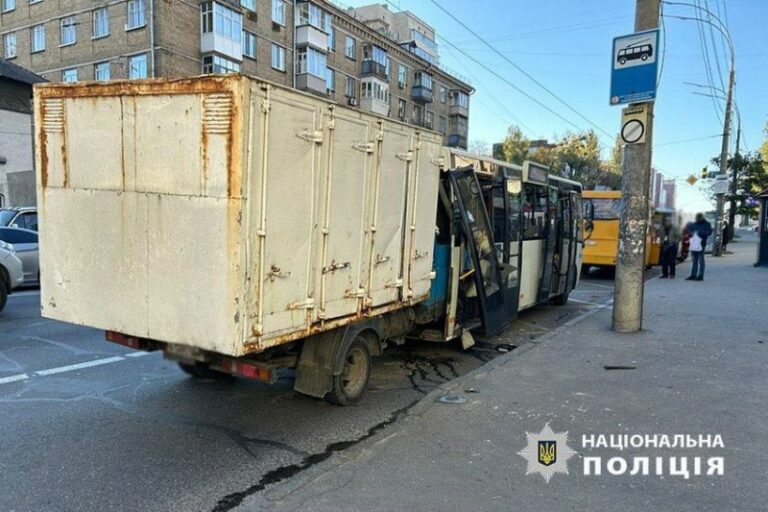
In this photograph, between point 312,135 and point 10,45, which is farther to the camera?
point 10,45

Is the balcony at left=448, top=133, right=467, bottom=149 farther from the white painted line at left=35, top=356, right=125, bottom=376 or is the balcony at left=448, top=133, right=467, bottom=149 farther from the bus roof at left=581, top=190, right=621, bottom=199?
the white painted line at left=35, top=356, right=125, bottom=376

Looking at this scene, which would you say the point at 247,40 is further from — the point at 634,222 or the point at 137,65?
the point at 634,222

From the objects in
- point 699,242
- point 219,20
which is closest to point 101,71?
point 219,20

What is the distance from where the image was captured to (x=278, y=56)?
1452 inches

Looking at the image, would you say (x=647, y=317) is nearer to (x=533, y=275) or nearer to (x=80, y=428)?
(x=533, y=275)

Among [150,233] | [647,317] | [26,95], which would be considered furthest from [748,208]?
[26,95]

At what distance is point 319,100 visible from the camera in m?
4.14

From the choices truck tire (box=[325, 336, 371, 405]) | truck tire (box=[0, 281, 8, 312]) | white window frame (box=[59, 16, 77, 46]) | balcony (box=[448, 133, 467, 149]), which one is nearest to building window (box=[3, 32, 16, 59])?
white window frame (box=[59, 16, 77, 46])

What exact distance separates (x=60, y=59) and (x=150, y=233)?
3709 cm

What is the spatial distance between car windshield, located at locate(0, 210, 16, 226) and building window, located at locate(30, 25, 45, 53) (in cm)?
2730

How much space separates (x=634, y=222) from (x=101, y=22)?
33651mm

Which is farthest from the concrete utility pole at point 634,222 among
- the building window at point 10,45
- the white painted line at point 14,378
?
the building window at point 10,45

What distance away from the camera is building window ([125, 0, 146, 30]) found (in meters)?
30.0

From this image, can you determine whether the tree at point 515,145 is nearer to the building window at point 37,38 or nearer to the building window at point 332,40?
the building window at point 332,40
